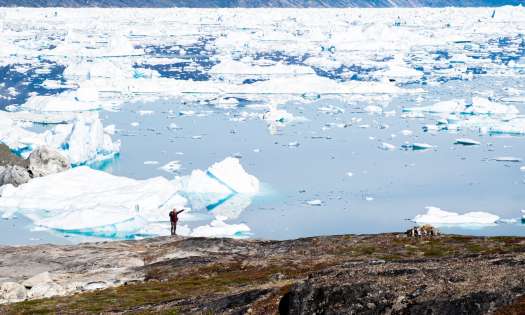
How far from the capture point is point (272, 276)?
56.5 feet

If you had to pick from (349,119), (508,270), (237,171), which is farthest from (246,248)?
(349,119)

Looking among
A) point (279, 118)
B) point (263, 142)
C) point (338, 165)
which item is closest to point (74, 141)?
point (263, 142)

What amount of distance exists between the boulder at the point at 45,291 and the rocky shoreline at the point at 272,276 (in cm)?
3

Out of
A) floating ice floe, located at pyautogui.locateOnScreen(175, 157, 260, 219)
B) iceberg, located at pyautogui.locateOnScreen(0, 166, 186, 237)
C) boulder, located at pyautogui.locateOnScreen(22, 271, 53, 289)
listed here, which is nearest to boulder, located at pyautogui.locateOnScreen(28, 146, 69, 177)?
iceberg, located at pyautogui.locateOnScreen(0, 166, 186, 237)

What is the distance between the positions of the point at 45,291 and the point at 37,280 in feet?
3.37

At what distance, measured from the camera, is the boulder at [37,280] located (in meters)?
19.7

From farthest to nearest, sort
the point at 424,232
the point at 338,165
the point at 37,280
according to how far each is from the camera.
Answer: the point at 338,165 < the point at 424,232 < the point at 37,280

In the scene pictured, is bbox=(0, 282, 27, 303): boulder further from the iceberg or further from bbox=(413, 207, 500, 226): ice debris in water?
bbox=(413, 207, 500, 226): ice debris in water

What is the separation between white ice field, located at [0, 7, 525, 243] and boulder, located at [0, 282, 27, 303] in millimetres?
14463

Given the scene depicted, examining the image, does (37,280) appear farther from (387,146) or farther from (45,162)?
A: (387,146)

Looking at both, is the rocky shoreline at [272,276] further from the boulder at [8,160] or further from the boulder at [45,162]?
the boulder at [8,160]

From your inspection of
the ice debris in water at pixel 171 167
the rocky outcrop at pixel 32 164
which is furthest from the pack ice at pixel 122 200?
the ice debris in water at pixel 171 167

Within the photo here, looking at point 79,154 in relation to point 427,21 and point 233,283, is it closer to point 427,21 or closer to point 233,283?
point 233,283

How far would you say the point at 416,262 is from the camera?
13398mm
